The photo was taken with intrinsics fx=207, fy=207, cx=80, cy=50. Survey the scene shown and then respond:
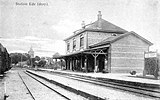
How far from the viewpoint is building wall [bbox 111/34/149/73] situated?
83.7 feet

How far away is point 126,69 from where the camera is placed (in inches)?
1019

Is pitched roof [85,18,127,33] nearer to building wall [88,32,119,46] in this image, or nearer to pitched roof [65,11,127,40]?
Answer: pitched roof [65,11,127,40]

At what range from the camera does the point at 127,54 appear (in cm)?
2597

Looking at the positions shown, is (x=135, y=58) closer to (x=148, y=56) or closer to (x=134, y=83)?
(x=148, y=56)

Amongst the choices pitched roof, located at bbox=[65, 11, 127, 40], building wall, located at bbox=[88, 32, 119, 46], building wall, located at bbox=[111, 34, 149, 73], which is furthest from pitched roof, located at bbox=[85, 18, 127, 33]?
building wall, located at bbox=[111, 34, 149, 73]

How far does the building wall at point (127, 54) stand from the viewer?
2550 cm

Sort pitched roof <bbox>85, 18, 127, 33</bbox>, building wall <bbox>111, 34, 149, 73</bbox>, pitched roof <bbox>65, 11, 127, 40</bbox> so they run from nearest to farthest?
building wall <bbox>111, 34, 149, 73</bbox> → pitched roof <bbox>65, 11, 127, 40</bbox> → pitched roof <bbox>85, 18, 127, 33</bbox>

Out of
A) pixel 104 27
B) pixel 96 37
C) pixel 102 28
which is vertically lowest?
pixel 96 37

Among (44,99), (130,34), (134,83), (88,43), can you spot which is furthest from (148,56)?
(88,43)

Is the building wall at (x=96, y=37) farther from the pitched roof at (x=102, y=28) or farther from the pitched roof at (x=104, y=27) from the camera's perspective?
the pitched roof at (x=104, y=27)

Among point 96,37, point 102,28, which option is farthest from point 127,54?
point 102,28

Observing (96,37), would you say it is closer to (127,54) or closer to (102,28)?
(102,28)

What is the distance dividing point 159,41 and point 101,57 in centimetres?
1993

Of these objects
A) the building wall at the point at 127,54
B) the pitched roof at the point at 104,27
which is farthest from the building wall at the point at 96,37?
the building wall at the point at 127,54
